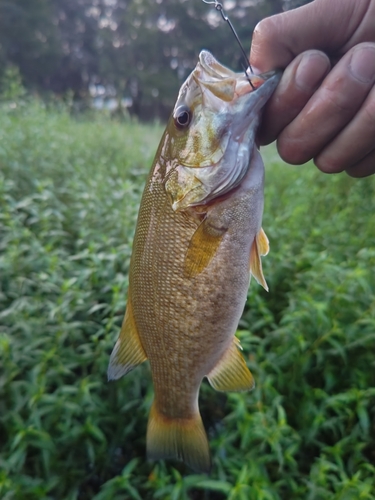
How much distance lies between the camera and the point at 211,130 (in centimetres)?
124

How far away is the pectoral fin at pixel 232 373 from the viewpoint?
1414 millimetres

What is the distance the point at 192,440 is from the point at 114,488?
633 mm

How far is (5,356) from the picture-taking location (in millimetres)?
1996

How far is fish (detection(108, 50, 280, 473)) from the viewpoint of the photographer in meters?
1.23

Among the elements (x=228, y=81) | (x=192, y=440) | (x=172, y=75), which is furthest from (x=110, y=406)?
(x=172, y=75)

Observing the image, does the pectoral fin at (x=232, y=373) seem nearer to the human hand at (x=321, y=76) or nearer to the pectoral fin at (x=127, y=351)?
the pectoral fin at (x=127, y=351)

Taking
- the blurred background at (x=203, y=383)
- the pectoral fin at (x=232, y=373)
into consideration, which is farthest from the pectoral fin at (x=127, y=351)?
the blurred background at (x=203, y=383)

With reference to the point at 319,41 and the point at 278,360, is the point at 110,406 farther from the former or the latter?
the point at 319,41

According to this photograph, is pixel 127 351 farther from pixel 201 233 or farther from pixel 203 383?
pixel 203 383

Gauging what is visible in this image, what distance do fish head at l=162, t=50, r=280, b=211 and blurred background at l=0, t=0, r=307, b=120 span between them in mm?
16602

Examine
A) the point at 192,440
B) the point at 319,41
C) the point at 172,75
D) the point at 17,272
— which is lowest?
the point at 192,440

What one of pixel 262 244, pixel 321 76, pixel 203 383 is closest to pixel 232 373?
pixel 262 244

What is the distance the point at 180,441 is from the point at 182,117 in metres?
1.14

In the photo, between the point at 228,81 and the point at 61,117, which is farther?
the point at 61,117
